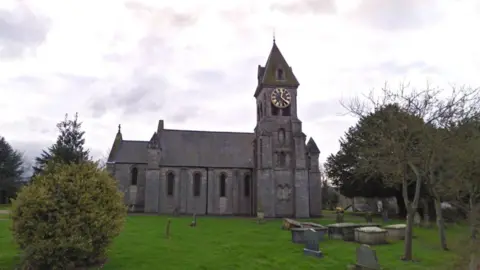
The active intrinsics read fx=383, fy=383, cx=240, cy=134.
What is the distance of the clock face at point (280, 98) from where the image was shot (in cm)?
4559

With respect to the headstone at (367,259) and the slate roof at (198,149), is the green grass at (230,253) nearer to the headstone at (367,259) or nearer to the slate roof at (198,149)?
the headstone at (367,259)

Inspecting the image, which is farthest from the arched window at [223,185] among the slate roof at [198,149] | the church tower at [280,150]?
the church tower at [280,150]

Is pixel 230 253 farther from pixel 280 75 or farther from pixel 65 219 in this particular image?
pixel 280 75

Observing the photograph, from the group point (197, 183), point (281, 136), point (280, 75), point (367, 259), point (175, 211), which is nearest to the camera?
point (367, 259)

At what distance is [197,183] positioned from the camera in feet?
155

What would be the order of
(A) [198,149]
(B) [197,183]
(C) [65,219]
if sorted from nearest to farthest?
(C) [65,219]
(B) [197,183]
(A) [198,149]

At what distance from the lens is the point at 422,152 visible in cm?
1866

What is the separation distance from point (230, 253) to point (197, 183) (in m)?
29.5

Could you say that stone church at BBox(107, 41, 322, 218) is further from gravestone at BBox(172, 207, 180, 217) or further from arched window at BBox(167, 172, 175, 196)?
gravestone at BBox(172, 207, 180, 217)

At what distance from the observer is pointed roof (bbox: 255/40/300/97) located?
4608cm

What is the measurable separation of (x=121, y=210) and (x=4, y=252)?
5.77m

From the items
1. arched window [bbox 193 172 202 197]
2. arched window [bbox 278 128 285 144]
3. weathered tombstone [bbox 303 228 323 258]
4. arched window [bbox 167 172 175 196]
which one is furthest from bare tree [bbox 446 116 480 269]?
arched window [bbox 167 172 175 196]

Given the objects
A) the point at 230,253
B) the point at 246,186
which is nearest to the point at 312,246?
the point at 230,253

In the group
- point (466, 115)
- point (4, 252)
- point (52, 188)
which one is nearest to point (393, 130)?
point (466, 115)
